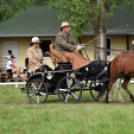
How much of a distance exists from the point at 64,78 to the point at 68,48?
836mm

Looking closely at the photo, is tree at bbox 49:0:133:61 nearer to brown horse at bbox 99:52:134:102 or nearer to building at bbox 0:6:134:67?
building at bbox 0:6:134:67

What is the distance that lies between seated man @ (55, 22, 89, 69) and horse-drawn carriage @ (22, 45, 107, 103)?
5.2 inches

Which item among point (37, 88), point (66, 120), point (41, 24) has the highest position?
point (41, 24)

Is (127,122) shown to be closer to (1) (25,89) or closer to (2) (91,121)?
(2) (91,121)

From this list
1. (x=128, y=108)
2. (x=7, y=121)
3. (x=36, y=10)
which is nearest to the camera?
(x=7, y=121)

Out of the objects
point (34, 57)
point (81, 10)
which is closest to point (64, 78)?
point (34, 57)

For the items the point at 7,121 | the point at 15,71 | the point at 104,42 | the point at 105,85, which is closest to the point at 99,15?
the point at 104,42

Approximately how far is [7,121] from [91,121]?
1716 millimetres

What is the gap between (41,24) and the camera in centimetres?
2977

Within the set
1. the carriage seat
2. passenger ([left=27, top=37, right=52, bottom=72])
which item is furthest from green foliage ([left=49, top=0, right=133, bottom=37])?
the carriage seat

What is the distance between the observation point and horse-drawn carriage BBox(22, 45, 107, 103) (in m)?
12.1

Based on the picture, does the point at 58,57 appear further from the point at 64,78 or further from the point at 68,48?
the point at 64,78

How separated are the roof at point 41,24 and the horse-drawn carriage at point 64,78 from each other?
14812 mm

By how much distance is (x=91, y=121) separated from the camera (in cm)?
864
